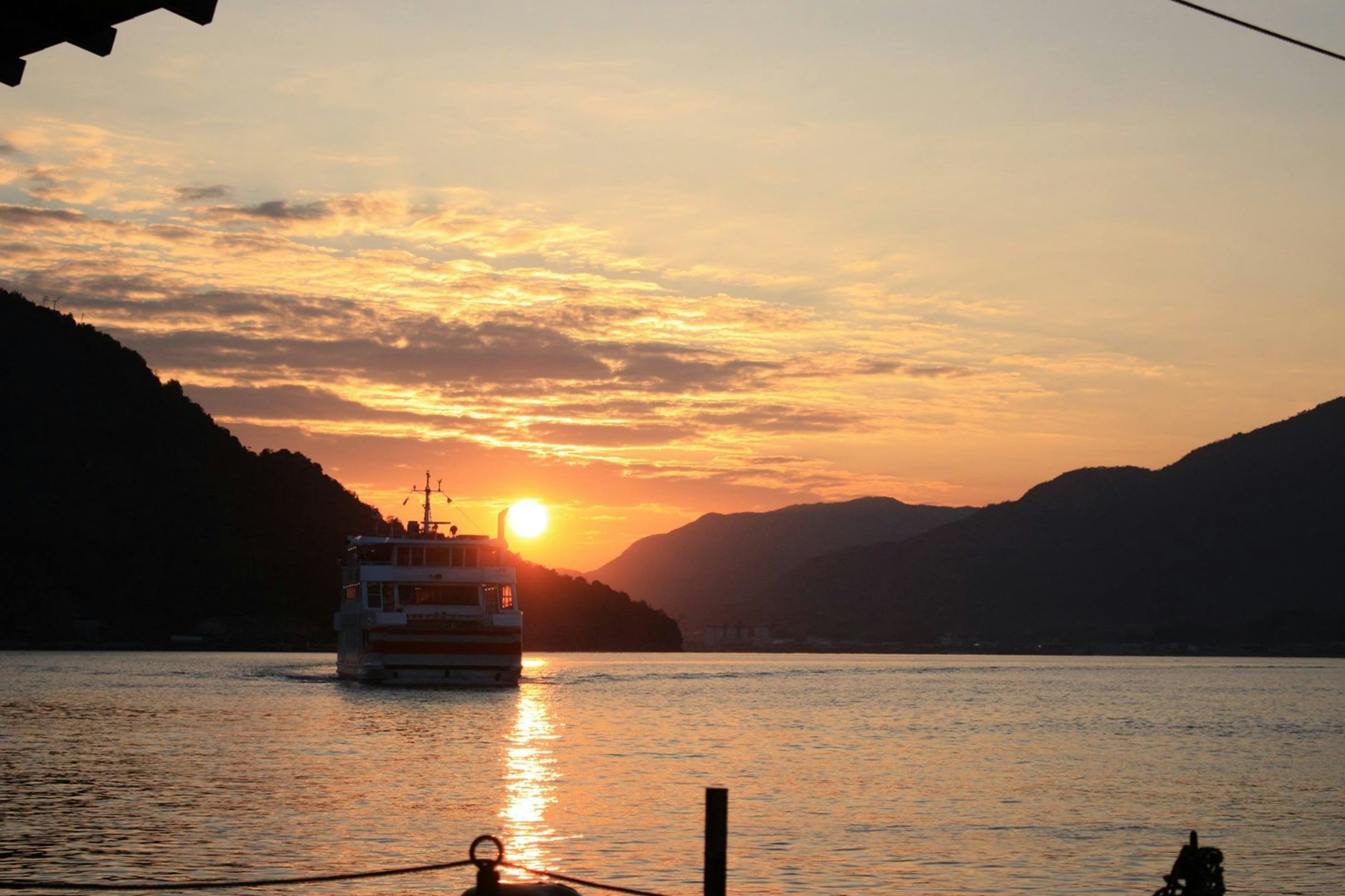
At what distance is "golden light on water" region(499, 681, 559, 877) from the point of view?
92.2 feet

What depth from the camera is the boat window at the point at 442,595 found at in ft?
265

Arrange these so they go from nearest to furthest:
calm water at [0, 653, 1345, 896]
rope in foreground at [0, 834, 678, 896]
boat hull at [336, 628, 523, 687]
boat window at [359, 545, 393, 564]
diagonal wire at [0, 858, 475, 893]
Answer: rope in foreground at [0, 834, 678, 896] → diagonal wire at [0, 858, 475, 893] → calm water at [0, 653, 1345, 896] → boat hull at [336, 628, 523, 687] → boat window at [359, 545, 393, 564]

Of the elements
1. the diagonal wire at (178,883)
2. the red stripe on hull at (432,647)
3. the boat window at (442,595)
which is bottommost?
the diagonal wire at (178,883)

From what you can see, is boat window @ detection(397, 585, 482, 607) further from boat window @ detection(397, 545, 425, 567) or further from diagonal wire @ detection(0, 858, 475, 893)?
diagonal wire @ detection(0, 858, 475, 893)

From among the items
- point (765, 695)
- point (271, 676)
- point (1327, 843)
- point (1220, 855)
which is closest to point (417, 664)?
point (765, 695)

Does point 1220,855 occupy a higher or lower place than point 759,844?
higher

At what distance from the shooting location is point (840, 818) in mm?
33688

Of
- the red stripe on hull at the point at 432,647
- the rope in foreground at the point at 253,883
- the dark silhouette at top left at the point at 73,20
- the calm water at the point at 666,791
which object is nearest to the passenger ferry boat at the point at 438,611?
the red stripe on hull at the point at 432,647

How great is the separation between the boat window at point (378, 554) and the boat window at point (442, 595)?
2.61m

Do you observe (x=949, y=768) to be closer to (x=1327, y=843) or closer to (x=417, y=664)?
(x=1327, y=843)

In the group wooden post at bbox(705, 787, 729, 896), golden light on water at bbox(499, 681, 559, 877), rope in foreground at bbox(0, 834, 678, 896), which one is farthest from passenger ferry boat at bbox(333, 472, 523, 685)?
wooden post at bbox(705, 787, 729, 896)

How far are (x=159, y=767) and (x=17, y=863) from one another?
62.7ft

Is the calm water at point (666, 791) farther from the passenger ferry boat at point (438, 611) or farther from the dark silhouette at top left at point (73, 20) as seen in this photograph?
the dark silhouette at top left at point (73, 20)

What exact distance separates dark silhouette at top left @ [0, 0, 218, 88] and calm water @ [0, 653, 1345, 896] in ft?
51.1
